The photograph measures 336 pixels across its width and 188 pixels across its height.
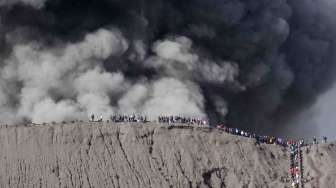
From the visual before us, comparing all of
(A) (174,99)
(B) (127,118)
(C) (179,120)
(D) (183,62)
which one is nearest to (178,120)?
(C) (179,120)

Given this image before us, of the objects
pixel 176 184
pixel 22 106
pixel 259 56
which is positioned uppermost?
pixel 259 56

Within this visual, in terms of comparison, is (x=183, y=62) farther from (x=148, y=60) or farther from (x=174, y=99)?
(x=174, y=99)

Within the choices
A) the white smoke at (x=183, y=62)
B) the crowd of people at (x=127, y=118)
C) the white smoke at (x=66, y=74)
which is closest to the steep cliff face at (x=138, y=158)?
the crowd of people at (x=127, y=118)

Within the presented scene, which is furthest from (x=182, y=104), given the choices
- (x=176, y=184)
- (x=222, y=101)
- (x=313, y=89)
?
(x=313, y=89)

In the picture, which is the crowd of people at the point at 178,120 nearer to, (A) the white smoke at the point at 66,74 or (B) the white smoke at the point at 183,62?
(A) the white smoke at the point at 66,74

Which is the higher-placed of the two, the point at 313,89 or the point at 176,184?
the point at 313,89

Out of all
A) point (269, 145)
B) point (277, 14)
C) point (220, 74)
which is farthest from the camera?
point (277, 14)

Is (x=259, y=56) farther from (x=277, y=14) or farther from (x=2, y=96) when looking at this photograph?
(x=2, y=96)
